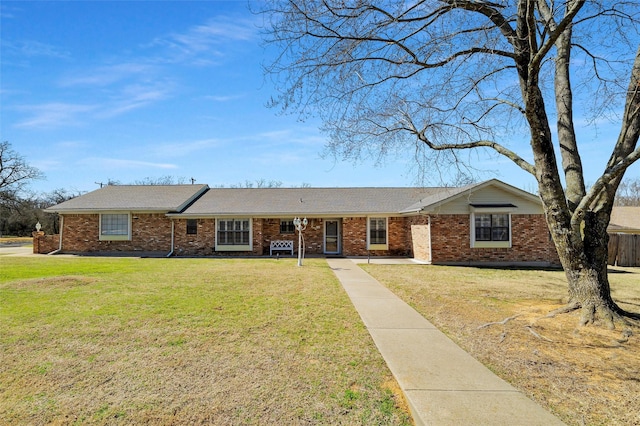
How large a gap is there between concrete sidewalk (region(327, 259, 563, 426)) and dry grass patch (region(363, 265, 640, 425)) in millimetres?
240

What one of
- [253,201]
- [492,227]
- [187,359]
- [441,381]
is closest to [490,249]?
[492,227]

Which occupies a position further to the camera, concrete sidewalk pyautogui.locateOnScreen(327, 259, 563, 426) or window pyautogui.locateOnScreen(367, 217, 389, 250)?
window pyautogui.locateOnScreen(367, 217, 389, 250)

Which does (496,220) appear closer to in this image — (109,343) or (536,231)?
(536,231)

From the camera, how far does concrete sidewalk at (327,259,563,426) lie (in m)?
3.22

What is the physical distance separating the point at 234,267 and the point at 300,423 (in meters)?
11.3

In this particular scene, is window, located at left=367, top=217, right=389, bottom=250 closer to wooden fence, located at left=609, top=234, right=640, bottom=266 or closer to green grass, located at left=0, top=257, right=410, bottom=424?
wooden fence, located at left=609, top=234, right=640, bottom=266

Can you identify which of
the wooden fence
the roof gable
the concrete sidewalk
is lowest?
the concrete sidewalk

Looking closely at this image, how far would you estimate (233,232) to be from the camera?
757 inches

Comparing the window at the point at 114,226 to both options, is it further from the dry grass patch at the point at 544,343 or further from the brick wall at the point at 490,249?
the brick wall at the point at 490,249

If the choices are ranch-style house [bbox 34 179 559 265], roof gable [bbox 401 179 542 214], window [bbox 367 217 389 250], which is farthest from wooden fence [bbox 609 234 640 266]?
window [bbox 367 217 389 250]

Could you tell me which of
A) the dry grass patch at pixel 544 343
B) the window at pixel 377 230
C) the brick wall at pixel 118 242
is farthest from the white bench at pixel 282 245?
the dry grass patch at pixel 544 343

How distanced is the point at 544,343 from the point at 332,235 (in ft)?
48.9

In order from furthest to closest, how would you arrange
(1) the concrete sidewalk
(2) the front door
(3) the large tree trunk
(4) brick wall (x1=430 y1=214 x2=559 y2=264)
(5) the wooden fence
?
(2) the front door, (5) the wooden fence, (4) brick wall (x1=430 y1=214 x2=559 y2=264), (3) the large tree trunk, (1) the concrete sidewalk

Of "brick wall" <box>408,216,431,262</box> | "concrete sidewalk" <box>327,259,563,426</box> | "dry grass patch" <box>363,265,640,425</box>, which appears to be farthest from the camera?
"brick wall" <box>408,216,431,262</box>
